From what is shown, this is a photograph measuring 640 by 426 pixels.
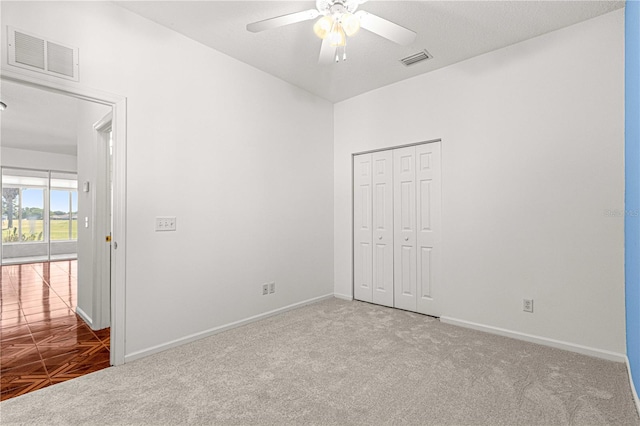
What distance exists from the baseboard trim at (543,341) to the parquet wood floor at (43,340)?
3.34 m

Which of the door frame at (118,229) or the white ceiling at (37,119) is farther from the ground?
the white ceiling at (37,119)

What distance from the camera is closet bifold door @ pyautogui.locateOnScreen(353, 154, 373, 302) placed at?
4.21 metres

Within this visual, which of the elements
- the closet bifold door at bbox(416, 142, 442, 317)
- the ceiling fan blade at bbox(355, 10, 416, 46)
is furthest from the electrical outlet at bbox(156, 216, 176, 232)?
the closet bifold door at bbox(416, 142, 442, 317)

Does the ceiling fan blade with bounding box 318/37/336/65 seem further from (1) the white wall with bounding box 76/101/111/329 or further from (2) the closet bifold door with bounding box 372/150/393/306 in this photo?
(1) the white wall with bounding box 76/101/111/329

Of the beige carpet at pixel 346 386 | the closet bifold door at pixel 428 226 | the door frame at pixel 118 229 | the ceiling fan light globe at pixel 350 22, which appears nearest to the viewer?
the beige carpet at pixel 346 386

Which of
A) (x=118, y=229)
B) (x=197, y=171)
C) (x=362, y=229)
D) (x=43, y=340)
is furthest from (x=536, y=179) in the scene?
(x=43, y=340)

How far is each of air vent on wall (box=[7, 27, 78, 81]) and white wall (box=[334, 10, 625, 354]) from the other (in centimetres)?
327

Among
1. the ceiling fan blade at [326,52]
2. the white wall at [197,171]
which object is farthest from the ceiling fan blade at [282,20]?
the white wall at [197,171]

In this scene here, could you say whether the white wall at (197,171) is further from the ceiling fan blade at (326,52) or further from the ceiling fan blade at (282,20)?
the ceiling fan blade at (326,52)

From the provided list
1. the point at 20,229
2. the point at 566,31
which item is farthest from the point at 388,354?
the point at 20,229

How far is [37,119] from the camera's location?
5227 mm

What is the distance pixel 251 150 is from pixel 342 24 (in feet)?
5.80

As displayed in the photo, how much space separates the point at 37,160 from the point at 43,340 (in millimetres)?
6878

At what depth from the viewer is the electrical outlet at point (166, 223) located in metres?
2.70
